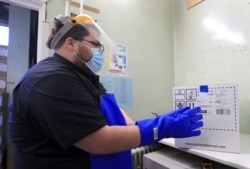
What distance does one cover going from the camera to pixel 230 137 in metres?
1.00

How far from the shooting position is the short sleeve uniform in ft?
2.07

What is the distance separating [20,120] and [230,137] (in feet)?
3.29

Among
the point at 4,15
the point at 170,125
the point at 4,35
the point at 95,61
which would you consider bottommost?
the point at 170,125

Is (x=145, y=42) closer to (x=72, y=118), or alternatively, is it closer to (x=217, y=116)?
(x=217, y=116)

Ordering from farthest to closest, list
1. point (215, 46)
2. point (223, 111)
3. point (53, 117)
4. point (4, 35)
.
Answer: point (4, 35) < point (215, 46) < point (223, 111) < point (53, 117)

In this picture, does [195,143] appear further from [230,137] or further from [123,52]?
[123,52]

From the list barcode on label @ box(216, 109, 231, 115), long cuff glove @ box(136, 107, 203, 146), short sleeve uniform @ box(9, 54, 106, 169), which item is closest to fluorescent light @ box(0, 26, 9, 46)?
short sleeve uniform @ box(9, 54, 106, 169)

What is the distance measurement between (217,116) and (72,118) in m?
0.78

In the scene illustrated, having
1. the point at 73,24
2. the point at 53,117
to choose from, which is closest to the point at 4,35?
the point at 73,24

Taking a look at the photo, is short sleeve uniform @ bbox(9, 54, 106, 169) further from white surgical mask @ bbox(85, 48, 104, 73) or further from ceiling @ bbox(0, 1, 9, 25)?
ceiling @ bbox(0, 1, 9, 25)

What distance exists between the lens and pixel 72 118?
634mm

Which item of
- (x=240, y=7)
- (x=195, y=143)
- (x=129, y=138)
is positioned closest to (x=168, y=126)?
(x=129, y=138)

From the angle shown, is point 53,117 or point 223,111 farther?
point 223,111

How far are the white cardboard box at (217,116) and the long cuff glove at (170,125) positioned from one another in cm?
10
